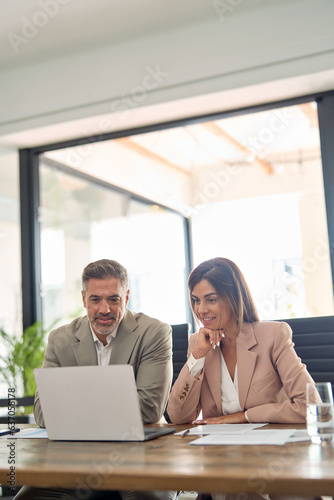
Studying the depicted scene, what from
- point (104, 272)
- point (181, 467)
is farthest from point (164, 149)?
point (181, 467)

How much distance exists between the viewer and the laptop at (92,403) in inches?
62.4

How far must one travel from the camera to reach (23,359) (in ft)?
13.9

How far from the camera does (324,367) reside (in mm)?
2365

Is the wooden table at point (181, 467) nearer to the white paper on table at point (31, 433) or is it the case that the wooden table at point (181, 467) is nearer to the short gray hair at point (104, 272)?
the white paper on table at point (31, 433)

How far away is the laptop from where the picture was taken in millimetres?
1585

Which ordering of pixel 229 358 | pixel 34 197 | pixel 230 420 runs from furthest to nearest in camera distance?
pixel 34 197 → pixel 229 358 → pixel 230 420

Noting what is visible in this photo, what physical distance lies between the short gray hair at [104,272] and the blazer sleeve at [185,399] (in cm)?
51

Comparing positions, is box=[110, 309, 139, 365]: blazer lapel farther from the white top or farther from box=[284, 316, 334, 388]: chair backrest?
box=[284, 316, 334, 388]: chair backrest

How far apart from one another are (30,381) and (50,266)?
1.05 m

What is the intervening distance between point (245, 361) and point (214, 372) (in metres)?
0.13

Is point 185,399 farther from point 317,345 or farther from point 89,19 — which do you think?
point 89,19

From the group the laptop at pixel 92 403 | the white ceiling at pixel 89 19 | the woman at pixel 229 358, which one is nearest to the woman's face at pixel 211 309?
the woman at pixel 229 358

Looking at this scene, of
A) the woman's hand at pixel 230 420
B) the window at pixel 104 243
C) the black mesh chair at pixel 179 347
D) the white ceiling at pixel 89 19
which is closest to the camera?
the woman's hand at pixel 230 420

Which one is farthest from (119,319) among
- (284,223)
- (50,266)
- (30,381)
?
(284,223)
